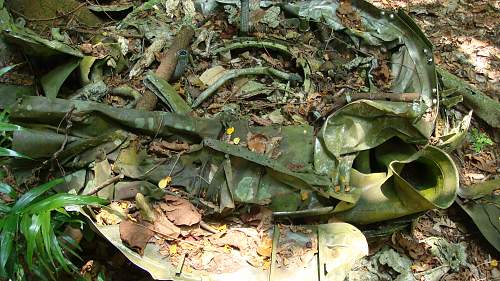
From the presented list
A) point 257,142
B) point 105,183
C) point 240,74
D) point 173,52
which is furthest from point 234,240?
point 173,52

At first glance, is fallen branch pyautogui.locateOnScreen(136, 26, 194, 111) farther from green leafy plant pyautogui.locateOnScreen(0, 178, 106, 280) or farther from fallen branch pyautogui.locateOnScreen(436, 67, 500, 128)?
fallen branch pyautogui.locateOnScreen(436, 67, 500, 128)

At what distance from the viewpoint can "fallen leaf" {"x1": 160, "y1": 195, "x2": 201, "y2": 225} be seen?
122 inches

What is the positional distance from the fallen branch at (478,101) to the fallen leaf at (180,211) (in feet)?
8.33

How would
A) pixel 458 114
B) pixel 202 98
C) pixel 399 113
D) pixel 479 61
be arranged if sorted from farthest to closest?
1. pixel 479 61
2. pixel 458 114
3. pixel 202 98
4. pixel 399 113

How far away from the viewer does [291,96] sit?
4078mm

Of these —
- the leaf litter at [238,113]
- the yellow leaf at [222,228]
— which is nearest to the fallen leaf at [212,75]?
the leaf litter at [238,113]

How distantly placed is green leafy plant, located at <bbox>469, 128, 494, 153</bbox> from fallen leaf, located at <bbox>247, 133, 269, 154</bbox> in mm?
1913

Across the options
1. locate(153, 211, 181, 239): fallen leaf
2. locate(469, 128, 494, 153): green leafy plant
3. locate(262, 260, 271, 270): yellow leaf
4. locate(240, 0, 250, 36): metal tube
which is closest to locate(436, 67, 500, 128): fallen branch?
locate(469, 128, 494, 153): green leafy plant

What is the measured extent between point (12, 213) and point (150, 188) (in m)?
0.85

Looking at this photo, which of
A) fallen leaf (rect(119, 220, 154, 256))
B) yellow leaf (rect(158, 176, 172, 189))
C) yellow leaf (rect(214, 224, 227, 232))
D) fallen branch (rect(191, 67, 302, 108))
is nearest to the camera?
fallen leaf (rect(119, 220, 154, 256))

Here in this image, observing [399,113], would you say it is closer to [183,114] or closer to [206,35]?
[183,114]

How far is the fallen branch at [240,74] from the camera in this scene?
3934 millimetres

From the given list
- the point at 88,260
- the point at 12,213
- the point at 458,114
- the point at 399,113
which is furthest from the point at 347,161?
the point at 12,213

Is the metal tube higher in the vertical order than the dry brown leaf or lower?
higher
